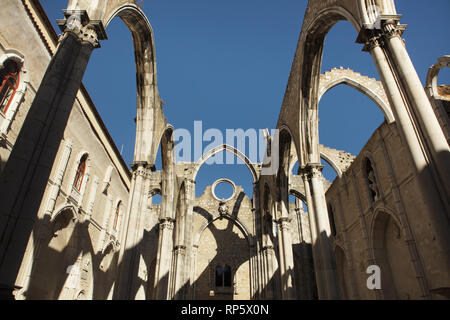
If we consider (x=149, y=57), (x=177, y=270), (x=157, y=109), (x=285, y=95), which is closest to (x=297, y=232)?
(x=177, y=270)

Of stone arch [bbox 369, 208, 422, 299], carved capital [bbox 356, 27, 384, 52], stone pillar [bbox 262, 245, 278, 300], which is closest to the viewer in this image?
carved capital [bbox 356, 27, 384, 52]

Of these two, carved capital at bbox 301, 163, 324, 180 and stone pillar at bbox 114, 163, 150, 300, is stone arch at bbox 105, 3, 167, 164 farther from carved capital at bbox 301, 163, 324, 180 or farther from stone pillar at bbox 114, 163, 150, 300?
carved capital at bbox 301, 163, 324, 180

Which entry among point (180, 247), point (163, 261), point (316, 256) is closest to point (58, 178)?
point (163, 261)

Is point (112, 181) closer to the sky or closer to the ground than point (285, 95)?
closer to the ground

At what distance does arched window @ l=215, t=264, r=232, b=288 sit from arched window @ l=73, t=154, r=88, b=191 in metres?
12.3

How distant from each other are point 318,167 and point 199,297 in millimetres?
14809

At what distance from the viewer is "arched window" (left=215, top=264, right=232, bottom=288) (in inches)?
804

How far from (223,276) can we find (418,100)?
18.8 meters

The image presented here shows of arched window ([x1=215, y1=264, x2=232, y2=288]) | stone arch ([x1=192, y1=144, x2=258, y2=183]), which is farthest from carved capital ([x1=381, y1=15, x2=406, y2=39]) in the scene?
arched window ([x1=215, y1=264, x2=232, y2=288])

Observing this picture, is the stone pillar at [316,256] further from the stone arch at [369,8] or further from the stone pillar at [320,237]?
the stone arch at [369,8]

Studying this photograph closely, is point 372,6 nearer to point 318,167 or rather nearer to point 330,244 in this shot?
point 318,167

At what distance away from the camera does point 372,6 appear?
599 centimetres

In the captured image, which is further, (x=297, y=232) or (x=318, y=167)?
(x=297, y=232)
